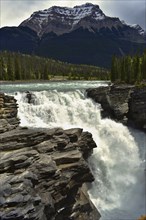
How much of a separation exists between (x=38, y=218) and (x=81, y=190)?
43.8ft

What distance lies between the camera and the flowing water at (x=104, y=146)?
44938 millimetres

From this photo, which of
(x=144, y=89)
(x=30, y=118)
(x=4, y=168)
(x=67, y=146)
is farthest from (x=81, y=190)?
(x=144, y=89)

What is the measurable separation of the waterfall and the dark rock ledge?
5828 mm

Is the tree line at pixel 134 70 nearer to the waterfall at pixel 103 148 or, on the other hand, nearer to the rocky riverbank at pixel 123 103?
the rocky riverbank at pixel 123 103

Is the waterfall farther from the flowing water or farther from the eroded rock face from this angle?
the eroded rock face

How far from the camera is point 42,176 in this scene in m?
30.2

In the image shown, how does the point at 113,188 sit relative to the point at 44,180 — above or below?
below

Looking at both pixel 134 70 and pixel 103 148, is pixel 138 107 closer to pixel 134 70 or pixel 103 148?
pixel 103 148

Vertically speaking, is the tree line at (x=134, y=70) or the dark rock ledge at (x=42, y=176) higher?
the tree line at (x=134, y=70)

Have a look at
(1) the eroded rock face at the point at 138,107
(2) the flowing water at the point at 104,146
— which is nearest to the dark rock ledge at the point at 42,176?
(2) the flowing water at the point at 104,146

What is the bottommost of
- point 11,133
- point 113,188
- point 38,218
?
point 113,188

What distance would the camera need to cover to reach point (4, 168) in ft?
93.5

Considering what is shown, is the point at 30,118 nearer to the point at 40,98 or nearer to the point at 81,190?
the point at 40,98

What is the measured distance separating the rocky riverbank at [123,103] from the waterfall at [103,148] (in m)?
2.41
